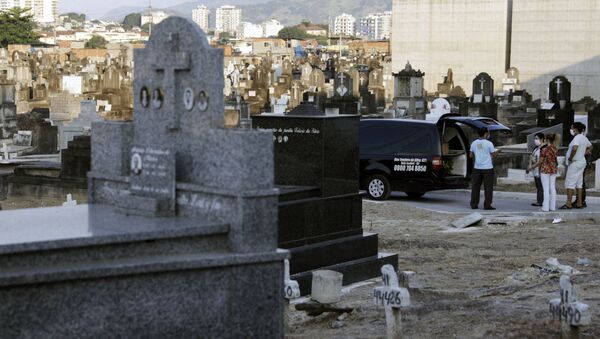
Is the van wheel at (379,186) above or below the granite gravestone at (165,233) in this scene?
below

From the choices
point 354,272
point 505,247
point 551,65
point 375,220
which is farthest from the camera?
point 551,65

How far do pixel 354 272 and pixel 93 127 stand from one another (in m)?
4.12

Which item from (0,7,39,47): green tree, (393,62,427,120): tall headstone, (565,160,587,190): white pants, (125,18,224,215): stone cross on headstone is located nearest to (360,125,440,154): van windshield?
(565,160,587,190): white pants

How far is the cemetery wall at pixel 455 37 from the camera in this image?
2586 inches

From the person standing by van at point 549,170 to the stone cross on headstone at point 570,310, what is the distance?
9231mm

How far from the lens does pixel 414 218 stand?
633 inches

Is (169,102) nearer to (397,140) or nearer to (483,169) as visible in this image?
(483,169)

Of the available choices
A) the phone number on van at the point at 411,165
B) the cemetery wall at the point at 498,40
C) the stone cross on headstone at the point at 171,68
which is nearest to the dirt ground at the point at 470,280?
the phone number on van at the point at 411,165

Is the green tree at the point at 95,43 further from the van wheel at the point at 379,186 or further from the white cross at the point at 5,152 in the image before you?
the van wheel at the point at 379,186

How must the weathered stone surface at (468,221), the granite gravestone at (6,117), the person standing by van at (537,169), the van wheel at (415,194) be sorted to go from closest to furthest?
the weathered stone surface at (468,221)
the person standing by van at (537,169)
the van wheel at (415,194)
the granite gravestone at (6,117)

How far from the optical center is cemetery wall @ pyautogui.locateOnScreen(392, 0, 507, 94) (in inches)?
2586

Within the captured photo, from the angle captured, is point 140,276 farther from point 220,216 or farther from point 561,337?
point 561,337

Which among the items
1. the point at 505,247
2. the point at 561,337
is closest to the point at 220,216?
the point at 561,337

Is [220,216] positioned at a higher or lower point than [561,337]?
higher
